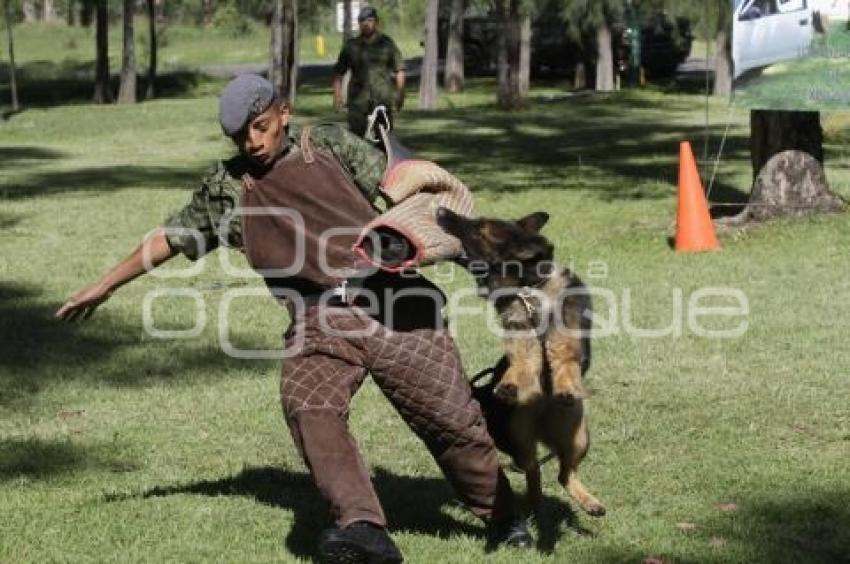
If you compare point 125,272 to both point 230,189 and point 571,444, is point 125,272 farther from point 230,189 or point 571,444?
point 571,444

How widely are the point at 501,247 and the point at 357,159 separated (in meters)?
0.59

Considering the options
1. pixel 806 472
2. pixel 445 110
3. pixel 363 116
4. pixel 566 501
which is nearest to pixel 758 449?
pixel 806 472

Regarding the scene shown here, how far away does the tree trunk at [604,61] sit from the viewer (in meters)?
35.0

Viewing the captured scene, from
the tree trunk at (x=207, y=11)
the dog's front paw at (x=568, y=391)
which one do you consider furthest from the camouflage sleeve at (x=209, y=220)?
the tree trunk at (x=207, y=11)

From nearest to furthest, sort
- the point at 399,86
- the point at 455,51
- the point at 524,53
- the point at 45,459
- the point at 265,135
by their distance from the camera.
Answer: the point at 265,135
the point at 45,459
the point at 399,86
the point at 524,53
the point at 455,51

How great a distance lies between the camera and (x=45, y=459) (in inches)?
287

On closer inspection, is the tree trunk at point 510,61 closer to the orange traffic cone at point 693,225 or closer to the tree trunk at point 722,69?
the tree trunk at point 722,69

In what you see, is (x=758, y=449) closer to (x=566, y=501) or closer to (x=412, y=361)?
(x=566, y=501)

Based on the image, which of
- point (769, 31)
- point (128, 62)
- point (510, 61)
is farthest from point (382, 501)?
point (128, 62)

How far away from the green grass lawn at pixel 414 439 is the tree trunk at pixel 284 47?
565 inches

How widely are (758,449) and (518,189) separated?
1134 centimetres

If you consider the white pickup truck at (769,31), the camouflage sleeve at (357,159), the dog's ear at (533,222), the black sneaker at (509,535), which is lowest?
the black sneaker at (509,535)

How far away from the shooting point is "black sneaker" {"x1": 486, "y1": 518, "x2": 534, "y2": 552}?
5.48 metres

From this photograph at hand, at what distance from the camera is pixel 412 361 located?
511 centimetres
